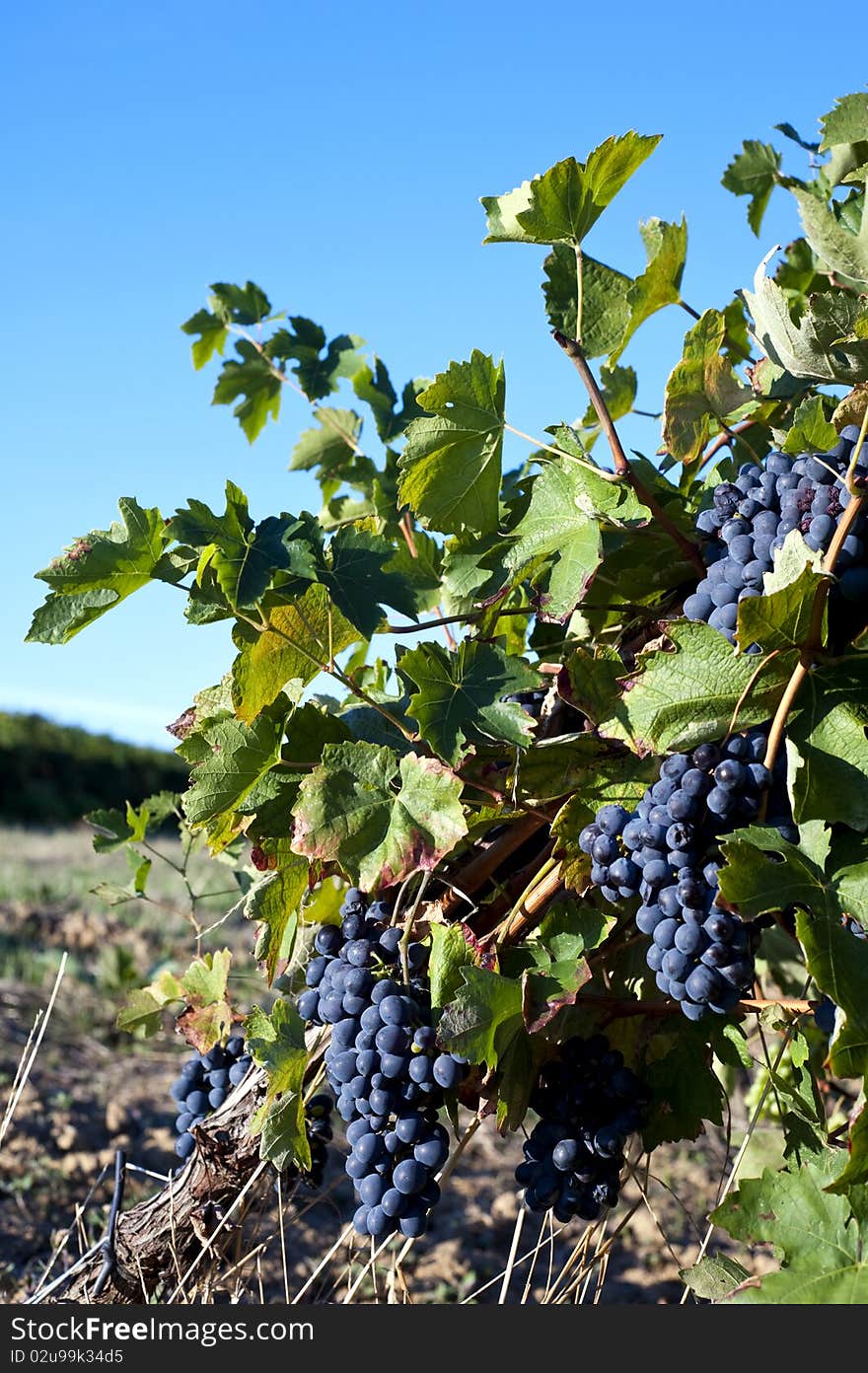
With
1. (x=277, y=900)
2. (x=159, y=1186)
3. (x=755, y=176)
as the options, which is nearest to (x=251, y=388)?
(x=755, y=176)

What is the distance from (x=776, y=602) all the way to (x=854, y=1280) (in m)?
0.72

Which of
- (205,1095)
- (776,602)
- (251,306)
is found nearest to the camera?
(776,602)

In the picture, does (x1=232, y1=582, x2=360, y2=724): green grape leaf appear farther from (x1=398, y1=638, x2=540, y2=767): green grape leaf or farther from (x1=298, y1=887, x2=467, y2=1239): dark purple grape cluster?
(x1=298, y1=887, x2=467, y2=1239): dark purple grape cluster

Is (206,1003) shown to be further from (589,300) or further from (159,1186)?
(159,1186)

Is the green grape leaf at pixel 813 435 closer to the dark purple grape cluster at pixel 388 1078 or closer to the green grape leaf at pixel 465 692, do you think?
the green grape leaf at pixel 465 692

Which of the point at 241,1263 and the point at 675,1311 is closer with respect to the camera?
the point at 675,1311

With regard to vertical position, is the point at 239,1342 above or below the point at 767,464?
below

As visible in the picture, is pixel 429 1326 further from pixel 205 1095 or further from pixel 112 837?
pixel 112 837

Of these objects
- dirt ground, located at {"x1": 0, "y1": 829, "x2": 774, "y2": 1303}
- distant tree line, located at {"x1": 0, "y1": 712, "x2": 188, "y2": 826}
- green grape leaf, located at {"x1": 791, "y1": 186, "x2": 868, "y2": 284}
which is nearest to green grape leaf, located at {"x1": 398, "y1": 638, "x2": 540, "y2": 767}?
green grape leaf, located at {"x1": 791, "y1": 186, "x2": 868, "y2": 284}

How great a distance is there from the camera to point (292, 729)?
4.93ft

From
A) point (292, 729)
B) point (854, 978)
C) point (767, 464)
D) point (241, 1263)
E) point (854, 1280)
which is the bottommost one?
point (241, 1263)

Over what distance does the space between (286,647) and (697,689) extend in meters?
0.54

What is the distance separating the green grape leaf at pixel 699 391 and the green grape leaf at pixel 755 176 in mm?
832

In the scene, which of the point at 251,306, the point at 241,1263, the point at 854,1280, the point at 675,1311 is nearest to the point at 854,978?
the point at 854,1280
